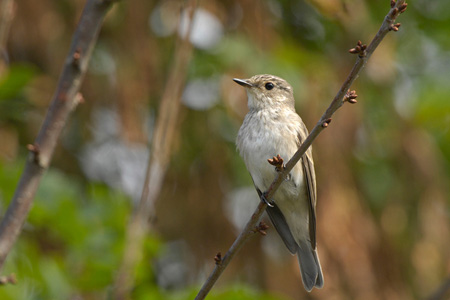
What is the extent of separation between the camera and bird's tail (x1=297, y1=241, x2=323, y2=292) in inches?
158

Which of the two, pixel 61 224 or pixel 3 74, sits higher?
pixel 3 74

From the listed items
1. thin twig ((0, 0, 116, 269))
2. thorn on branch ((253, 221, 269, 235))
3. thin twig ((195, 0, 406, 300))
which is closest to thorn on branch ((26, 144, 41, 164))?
thin twig ((0, 0, 116, 269))

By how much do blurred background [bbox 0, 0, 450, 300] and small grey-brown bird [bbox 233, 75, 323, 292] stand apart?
0.60 ft

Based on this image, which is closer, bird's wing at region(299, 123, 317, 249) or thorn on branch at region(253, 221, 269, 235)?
thorn on branch at region(253, 221, 269, 235)

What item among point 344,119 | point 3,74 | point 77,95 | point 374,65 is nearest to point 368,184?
point 374,65

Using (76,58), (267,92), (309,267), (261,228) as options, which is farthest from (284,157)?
(76,58)

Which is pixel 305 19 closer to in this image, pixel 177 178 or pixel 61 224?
pixel 177 178

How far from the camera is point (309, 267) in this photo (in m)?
4.13

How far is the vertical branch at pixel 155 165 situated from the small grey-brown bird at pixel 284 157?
131 centimetres

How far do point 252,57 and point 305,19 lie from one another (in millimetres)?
1697

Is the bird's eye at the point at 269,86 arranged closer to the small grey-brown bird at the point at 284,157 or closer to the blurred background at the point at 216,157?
the small grey-brown bird at the point at 284,157

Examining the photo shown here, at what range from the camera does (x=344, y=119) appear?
4.79m

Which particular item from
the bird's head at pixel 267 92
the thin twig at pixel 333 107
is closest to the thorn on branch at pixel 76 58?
the thin twig at pixel 333 107

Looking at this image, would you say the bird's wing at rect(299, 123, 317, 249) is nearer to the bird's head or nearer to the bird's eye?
the bird's head
